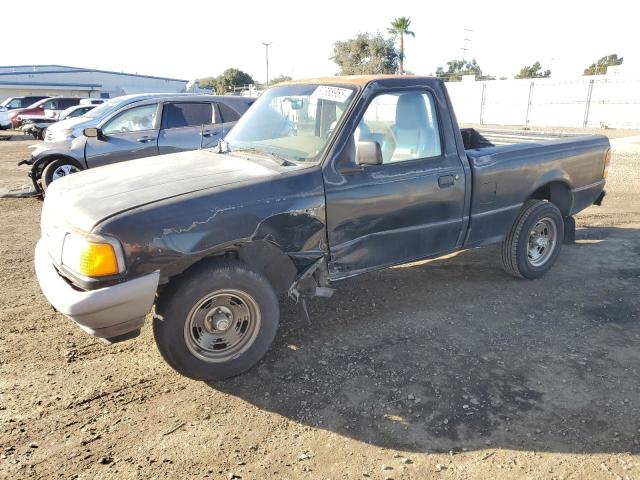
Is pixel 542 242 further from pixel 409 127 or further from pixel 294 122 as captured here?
pixel 294 122

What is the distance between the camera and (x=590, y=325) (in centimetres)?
411

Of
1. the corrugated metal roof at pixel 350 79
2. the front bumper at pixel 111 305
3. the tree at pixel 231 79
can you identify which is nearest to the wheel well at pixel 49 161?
the corrugated metal roof at pixel 350 79

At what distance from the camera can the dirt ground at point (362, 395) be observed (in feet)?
8.61

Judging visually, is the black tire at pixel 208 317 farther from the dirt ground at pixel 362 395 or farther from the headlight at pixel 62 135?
the headlight at pixel 62 135

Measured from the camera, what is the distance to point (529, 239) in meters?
5.02

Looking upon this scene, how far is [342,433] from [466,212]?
2.33 metres

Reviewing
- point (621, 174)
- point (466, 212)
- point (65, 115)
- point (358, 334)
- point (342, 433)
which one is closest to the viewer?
point (342, 433)

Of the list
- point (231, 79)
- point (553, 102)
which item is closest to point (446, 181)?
point (553, 102)

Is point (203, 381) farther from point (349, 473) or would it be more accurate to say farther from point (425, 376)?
point (425, 376)

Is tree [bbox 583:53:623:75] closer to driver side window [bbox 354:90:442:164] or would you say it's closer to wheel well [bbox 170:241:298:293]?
driver side window [bbox 354:90:442:164]

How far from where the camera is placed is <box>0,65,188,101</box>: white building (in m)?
52.2

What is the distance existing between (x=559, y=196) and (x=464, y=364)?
2.70 metres

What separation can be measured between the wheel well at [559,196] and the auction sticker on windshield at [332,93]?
8.49 ft

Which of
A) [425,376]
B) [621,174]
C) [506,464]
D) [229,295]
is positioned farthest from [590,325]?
[621,174]
